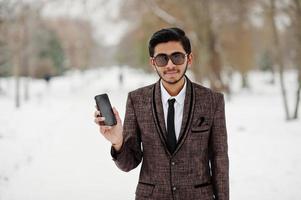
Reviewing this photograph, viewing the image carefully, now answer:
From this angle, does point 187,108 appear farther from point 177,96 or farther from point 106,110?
point 106,110

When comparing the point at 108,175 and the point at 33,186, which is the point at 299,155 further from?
the point at 33,186

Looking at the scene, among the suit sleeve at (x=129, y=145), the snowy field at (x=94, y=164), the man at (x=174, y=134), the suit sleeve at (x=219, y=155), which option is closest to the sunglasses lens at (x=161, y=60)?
the man at (x=174, y=134)

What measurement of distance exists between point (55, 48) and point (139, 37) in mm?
32643

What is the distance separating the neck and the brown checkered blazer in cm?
5

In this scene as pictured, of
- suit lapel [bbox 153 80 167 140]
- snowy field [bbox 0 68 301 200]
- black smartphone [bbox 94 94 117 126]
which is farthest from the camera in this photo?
snowy field [bbox 0 68 301 200]

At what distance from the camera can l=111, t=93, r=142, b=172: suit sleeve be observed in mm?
2664

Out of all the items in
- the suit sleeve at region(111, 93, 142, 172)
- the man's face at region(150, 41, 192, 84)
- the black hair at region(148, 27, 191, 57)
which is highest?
the black hair at region(148, 27, 191, 57)

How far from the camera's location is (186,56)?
2.72 metres

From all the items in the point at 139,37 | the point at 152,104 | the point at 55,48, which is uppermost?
the point at 55,48

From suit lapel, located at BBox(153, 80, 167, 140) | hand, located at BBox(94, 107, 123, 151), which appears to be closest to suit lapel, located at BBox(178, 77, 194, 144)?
suit lapel, located at BBox(153, 80, 167, 140)

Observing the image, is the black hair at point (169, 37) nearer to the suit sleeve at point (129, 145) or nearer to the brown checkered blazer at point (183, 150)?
the brown checkered blazer at point (183, 150)

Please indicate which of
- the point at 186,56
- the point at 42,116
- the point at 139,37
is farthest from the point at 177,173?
the point at 139,37

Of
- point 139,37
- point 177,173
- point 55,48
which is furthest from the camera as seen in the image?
point 55,48

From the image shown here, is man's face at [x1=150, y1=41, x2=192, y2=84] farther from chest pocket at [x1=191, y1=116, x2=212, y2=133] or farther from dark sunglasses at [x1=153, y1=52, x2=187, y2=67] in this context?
chest pocket at [x1=191, y1=116, x2=212, y2=133]
